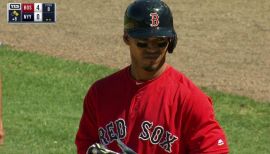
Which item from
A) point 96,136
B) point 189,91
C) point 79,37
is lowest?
point 79,37

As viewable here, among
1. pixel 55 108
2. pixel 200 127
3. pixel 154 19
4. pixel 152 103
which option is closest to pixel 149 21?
pixel 154 19

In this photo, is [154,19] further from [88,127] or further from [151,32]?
[88,127]

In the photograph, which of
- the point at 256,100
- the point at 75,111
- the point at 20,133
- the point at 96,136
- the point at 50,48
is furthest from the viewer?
the point at 50,48

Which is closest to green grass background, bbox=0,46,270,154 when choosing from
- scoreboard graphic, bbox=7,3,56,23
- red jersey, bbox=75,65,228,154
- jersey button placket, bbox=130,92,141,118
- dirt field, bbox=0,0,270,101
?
dirt field, bbox=0,0,270,101

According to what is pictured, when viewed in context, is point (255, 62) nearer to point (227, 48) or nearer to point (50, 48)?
point (227, 48)

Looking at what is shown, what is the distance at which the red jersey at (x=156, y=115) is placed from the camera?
3.72 metres

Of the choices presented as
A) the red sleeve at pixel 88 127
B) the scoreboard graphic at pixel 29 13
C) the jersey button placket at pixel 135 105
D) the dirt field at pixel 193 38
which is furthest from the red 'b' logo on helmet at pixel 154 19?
the scoreboard graphic at pixel 29 13

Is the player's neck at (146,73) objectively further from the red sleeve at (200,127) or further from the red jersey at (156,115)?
the red sleeve at (200,127)

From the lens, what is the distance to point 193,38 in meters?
15.5

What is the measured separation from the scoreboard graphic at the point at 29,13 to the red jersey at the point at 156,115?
1214 cm

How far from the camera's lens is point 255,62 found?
14.0 m

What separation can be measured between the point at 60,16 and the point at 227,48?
391 cm

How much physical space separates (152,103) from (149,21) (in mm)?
394

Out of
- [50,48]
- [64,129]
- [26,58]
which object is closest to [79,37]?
[50,48]
